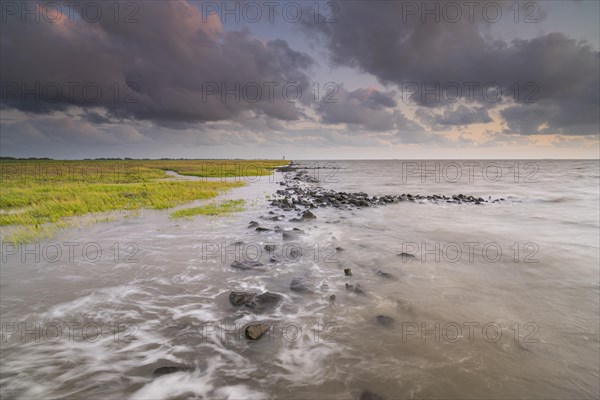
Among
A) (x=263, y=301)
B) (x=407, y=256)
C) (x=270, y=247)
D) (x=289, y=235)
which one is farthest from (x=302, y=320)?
(x=289, y=235)

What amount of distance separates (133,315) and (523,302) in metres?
10.6

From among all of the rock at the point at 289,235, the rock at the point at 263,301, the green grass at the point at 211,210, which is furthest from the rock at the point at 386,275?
the green grass at the point at 211,210

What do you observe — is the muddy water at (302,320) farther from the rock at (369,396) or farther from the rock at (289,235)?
the rock at (289,235)

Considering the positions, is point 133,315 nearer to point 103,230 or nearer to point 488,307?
point 488,307

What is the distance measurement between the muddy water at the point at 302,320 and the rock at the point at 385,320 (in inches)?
2.4

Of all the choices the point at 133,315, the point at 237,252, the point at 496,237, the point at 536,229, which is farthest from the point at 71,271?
the point at 536,229

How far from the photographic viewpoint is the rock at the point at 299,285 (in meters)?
8.49

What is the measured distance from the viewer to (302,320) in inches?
270

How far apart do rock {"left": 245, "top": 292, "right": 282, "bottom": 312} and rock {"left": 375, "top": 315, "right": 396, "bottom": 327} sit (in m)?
2.70

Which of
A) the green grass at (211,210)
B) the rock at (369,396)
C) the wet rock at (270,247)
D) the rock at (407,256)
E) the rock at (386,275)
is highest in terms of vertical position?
the green grass at (211,210)

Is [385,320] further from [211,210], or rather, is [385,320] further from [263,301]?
[211,210]

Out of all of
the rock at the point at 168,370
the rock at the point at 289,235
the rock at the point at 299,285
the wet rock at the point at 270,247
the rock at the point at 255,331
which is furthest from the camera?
the rock at the point at 289,235

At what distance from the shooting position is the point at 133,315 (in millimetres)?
6949

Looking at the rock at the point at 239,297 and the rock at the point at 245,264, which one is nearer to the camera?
the rock at the point at 239,297
